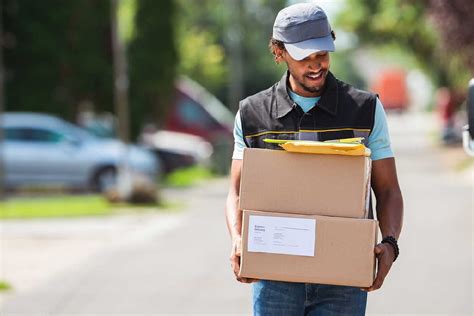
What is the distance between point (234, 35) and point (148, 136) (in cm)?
1523

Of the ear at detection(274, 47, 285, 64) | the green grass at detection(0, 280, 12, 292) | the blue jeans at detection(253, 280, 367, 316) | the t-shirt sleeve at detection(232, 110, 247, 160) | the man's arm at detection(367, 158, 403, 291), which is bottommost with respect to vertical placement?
the green grass at detection(0, 280, 12, 292)

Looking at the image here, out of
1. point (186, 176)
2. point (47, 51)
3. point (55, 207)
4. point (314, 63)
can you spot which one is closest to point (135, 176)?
point (55, 207)

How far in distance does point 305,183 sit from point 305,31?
525 millimetres

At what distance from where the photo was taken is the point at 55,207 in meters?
22.5

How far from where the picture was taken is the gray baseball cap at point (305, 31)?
188 inches

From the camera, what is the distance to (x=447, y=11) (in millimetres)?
26609

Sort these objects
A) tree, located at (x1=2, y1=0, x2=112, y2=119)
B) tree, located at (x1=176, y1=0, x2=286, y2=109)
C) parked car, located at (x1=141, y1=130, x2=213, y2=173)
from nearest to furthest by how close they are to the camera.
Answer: tree, located at (x1=2, y1=0, x2=112, y2=119) < parked car, located at (x1=141, y1=130, x2=213, y2=173) < tree, located at (x1=176, y1=0, x2=286, y2=109)

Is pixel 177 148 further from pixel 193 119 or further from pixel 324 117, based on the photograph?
pixel 324 117

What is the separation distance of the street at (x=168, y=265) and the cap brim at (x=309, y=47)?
6.06 m

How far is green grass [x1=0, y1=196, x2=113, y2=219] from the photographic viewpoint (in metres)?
21.0

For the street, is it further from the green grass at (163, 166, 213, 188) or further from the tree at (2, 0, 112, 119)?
the tree at (2, 0, 112, 119)

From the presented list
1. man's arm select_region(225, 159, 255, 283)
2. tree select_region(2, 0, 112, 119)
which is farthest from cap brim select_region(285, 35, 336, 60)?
tree select_region(2, 0, 112, 119)

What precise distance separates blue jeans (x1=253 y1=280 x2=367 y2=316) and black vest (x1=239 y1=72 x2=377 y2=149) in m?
0.51

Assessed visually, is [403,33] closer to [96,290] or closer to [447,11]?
[447,11]
